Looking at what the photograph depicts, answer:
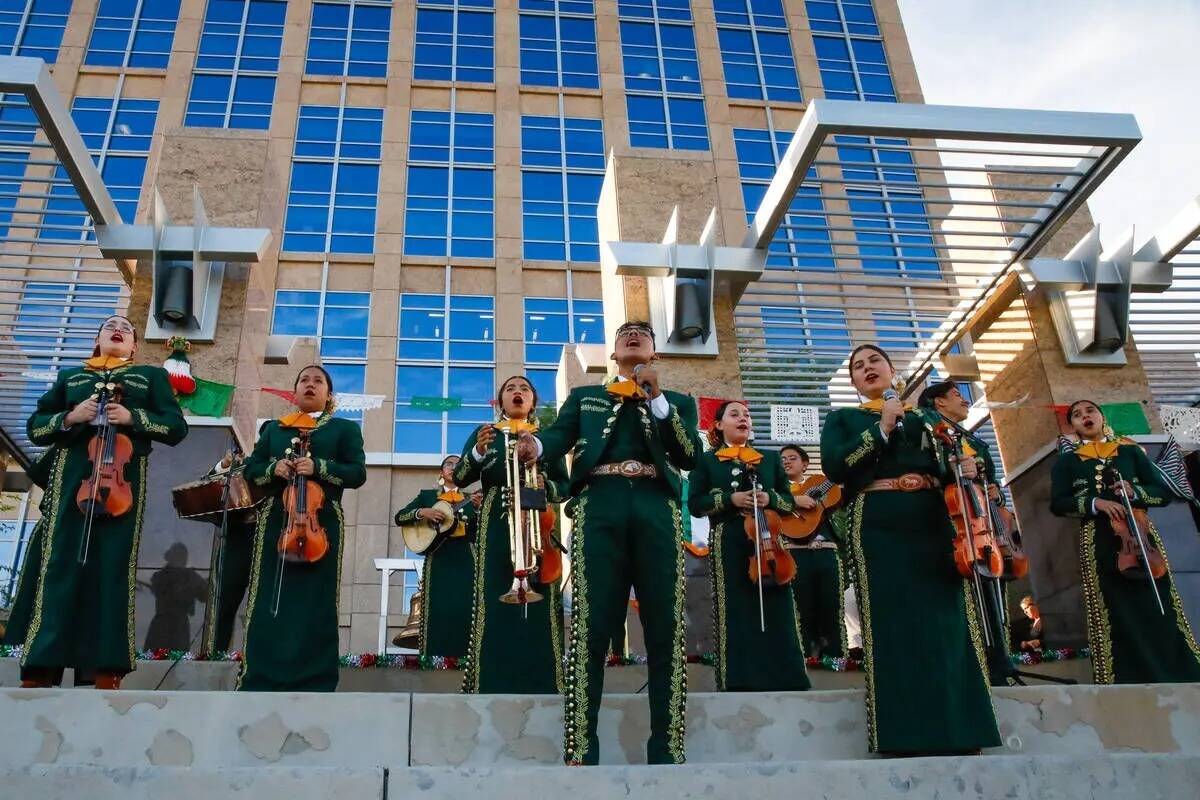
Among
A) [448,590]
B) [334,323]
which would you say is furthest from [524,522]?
[334,323]

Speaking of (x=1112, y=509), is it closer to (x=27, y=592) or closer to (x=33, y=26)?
(x=27, y=592)

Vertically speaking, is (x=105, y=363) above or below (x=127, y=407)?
above

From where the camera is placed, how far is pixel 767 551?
243 inches

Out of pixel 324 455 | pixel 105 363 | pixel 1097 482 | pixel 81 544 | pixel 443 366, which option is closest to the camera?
pixel 81 544

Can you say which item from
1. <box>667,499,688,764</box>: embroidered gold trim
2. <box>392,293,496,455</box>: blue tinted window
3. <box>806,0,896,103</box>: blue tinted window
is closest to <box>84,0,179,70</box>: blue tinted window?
<box>392,293,496,455</box>: blue tinted window

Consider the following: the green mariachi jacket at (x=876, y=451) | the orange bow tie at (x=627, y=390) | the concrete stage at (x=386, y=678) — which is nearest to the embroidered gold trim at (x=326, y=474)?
the concrete stage at (x=386, y=678)

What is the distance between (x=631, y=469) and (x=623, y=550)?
0.36 metres

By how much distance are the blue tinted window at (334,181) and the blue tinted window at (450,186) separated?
86cm

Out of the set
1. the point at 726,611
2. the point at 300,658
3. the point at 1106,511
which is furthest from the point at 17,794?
the point at 1106,511

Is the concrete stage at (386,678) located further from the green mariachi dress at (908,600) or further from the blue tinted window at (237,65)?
the blue tinted window at (237,65)

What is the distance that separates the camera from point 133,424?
18.3ft

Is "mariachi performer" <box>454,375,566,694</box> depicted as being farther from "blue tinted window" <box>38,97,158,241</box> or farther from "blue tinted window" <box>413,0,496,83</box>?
"blue tinted window" <box>413,0,496,83</box>

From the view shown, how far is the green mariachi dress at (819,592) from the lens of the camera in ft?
26.8

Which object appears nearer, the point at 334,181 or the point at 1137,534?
the point at 1137,534
